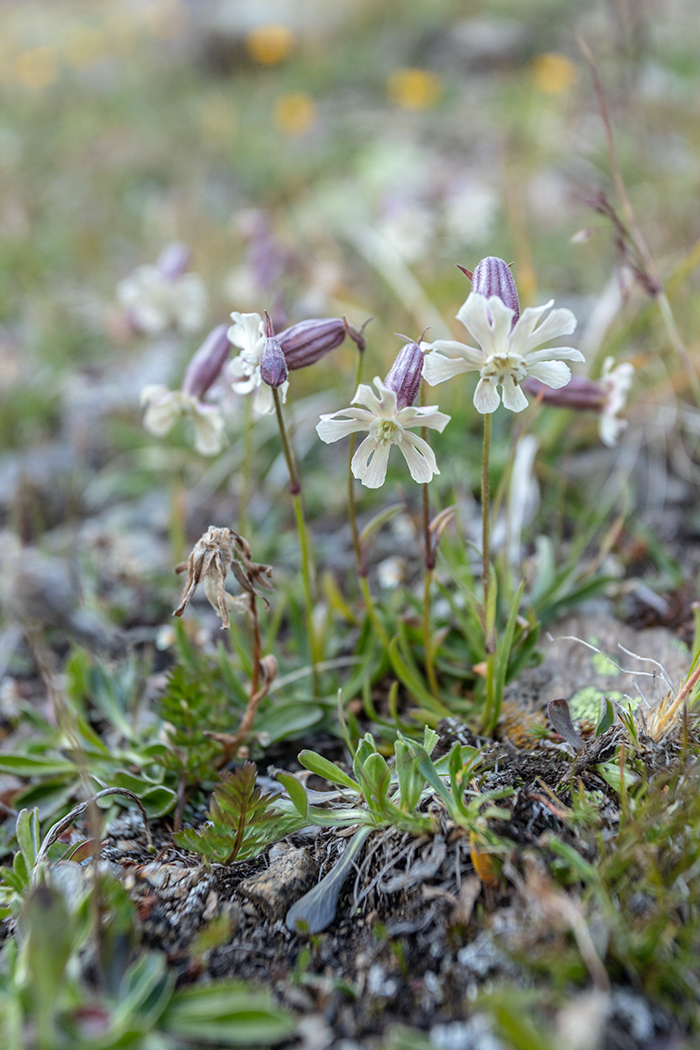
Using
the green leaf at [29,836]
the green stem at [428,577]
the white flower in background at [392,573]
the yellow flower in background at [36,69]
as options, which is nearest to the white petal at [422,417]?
the green stem at [428,577]

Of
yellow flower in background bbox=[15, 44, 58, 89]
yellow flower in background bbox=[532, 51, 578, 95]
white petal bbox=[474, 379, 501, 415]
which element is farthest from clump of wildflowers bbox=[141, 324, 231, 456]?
yellow flower in background bbox=[15, 44, 58, 89]

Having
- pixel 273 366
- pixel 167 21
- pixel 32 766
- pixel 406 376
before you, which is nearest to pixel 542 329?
pixel 406 376

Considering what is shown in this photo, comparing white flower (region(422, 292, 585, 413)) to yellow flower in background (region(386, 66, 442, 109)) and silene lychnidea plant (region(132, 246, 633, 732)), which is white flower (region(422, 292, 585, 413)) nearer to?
silene lychnidea plant (region(132, 246, 633, 732))

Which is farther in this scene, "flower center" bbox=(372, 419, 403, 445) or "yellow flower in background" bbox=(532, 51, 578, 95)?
"yellow flower in background" bbox=(532, 51, 578, 95)

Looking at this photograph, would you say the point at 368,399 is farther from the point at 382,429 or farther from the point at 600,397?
the point at 600,397

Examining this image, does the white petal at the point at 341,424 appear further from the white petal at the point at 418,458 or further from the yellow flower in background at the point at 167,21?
the yellow flower in background at the point at 167,21

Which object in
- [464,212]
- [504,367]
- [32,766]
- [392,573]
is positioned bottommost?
[392,573]
